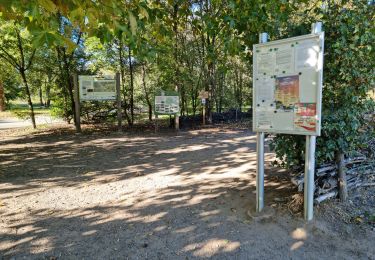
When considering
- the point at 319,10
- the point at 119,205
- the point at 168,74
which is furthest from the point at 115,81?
the point at 319,10

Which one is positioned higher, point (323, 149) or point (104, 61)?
point (104, 61)

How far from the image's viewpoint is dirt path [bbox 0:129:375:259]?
2.61 m

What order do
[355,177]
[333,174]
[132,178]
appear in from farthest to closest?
[132,178], [355,177], [333,174]

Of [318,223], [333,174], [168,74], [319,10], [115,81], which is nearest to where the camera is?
[318,223]

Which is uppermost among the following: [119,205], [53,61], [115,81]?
[53,61]

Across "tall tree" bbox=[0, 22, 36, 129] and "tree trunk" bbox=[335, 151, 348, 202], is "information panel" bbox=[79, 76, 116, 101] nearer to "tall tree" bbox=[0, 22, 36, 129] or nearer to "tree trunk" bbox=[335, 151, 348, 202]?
"tall tree" bbox=[0, 22, 36, 129]

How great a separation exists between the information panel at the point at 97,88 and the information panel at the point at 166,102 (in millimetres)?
1674

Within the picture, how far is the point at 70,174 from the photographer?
5035mm

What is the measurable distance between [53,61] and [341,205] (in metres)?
11.6

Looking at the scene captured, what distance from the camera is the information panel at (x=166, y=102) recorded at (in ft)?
32.1

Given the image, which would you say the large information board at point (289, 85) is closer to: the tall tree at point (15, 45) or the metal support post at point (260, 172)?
the metal support post at point (260, 172)

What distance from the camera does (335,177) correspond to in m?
3.37

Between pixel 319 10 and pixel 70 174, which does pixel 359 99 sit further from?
pixel 70 174

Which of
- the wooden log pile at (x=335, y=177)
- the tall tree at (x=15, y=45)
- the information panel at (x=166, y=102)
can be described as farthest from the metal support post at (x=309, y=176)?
the tall tree at (x=15, y=45)
